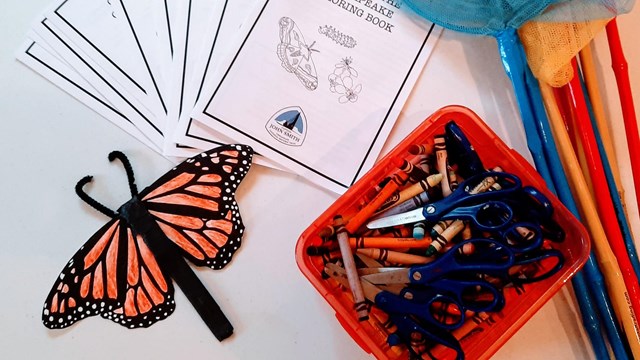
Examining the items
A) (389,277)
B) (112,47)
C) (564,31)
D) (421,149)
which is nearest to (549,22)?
(564,31)

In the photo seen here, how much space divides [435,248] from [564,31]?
0.82 feet

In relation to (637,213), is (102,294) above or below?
below

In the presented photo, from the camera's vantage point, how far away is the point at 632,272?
0.54 m

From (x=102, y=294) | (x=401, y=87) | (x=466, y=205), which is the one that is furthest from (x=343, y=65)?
(x=102, y=294)

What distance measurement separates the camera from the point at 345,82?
58cm

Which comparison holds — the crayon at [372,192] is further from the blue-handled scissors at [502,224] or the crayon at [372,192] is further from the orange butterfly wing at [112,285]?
the orange butterfly wing at [112,285]

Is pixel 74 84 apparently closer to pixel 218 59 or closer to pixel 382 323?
pixel 218 59

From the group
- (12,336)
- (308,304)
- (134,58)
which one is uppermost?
(134,58)

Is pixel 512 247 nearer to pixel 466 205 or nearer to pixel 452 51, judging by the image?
pixel 466 205

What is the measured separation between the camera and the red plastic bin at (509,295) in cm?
48

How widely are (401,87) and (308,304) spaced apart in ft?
0.79

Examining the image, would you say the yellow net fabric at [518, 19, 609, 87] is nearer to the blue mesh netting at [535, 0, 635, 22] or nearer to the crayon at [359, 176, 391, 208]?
the blue mesh netting at [535, 0, 635, 22]

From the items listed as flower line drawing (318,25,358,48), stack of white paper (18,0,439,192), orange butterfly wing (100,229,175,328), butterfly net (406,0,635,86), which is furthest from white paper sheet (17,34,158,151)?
butterfly net (406,0,635,86)

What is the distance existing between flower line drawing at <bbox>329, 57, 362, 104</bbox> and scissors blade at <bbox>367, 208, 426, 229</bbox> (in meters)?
0.14
